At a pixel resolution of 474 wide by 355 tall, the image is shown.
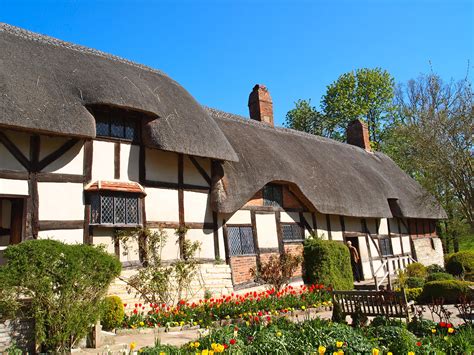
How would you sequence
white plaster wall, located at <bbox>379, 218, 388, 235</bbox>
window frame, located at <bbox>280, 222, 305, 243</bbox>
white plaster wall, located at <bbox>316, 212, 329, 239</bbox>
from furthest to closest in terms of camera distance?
white plaster wall, located at <bbox>379, 218, 388, 235</bbox> → white plaster wall, located at <bbox>316, 212, 329, 239</bbox> → window frame, located at <bbox>280, 222, 305, 243</bbox>

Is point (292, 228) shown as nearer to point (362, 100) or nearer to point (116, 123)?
point (116, 123)

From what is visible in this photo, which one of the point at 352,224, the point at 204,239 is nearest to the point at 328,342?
the point at 204,239

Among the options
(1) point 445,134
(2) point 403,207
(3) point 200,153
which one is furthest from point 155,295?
(2) point 403,207

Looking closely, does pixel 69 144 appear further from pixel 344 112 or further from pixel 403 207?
pixel 344 112

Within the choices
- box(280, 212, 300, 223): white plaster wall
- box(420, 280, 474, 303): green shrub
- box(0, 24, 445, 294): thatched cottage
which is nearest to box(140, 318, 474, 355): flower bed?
box(0, 24, 445, 294): thatched cottage

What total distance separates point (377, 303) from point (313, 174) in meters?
7.01

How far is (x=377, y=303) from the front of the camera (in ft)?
23.4

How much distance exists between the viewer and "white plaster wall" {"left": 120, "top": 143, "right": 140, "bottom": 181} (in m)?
9.24

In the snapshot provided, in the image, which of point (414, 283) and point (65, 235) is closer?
point (65, 235)

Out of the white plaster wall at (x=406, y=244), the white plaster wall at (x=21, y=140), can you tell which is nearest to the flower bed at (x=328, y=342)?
the white plaster wall at (x=21, y=140)

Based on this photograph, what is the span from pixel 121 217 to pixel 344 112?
74.6ft

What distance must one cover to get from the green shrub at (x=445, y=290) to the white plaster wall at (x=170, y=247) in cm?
708

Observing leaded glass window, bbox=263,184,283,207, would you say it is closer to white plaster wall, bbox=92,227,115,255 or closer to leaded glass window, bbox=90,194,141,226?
leaded glass window, bbox=90,194,141,226

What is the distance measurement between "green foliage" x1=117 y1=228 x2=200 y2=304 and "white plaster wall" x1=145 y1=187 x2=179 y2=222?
34 cm
